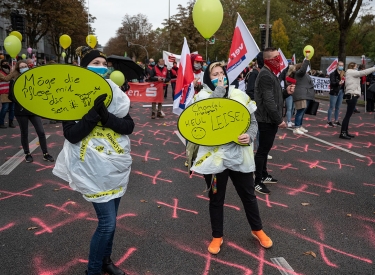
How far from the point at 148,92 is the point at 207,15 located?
22.5ft

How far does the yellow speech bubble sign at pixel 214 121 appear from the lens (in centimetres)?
299

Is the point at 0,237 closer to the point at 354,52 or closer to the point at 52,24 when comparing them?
the point at 52,24

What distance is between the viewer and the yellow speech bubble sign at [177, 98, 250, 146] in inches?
118

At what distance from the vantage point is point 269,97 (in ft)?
14.0

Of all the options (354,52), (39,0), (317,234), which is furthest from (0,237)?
(354,52)

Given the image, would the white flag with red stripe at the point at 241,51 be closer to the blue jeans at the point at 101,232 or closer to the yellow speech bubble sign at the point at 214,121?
the yellow speech bubble sign at the point at 214,121

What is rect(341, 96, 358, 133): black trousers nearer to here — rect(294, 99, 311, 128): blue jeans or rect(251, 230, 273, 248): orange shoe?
rect(294, 99, 311, 128): blue jeans

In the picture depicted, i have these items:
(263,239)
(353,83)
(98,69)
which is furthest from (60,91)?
(353,83)

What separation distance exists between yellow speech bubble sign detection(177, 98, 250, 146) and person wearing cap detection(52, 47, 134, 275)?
25.1 inches

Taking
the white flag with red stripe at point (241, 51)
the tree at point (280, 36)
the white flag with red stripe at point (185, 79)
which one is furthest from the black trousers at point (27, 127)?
the tree at point (280, 36)

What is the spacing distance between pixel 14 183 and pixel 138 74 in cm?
258

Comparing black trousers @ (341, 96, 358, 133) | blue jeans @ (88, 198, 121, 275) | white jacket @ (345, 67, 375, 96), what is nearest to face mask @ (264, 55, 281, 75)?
blue jeans @ (88, 198, 121, 275)

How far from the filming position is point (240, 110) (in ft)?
9.95

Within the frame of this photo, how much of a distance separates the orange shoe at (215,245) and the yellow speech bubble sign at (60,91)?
1.67 metres
